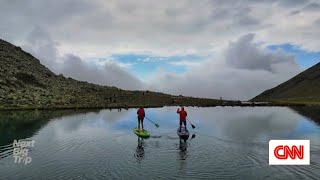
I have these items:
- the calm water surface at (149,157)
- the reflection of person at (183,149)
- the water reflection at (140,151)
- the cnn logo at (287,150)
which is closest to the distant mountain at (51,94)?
the calm water surface at (149,157)

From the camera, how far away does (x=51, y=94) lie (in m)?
162

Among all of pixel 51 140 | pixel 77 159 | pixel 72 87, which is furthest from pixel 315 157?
pixel 72 87

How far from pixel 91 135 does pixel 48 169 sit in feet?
81.7

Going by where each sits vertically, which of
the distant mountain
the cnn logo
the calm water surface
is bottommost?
the calm water surface

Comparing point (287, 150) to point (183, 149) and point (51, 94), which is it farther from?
point (51, 94)

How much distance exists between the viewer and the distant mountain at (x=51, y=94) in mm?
141938

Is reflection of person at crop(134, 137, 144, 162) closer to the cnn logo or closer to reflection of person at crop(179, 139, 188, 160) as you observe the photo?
reflection of person at crop(179, 139, 188, 160)

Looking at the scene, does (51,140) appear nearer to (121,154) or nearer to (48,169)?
(121,154)

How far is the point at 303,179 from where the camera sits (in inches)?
1184

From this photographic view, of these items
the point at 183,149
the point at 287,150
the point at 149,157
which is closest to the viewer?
the point at 287,150

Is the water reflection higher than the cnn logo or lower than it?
lower

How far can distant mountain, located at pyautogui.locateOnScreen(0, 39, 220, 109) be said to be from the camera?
466 feet

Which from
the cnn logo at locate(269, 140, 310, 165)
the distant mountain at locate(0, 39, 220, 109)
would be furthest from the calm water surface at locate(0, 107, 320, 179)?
the distant mountain at locate(0, 39, 220, 109)

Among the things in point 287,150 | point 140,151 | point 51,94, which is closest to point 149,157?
point 140,151
